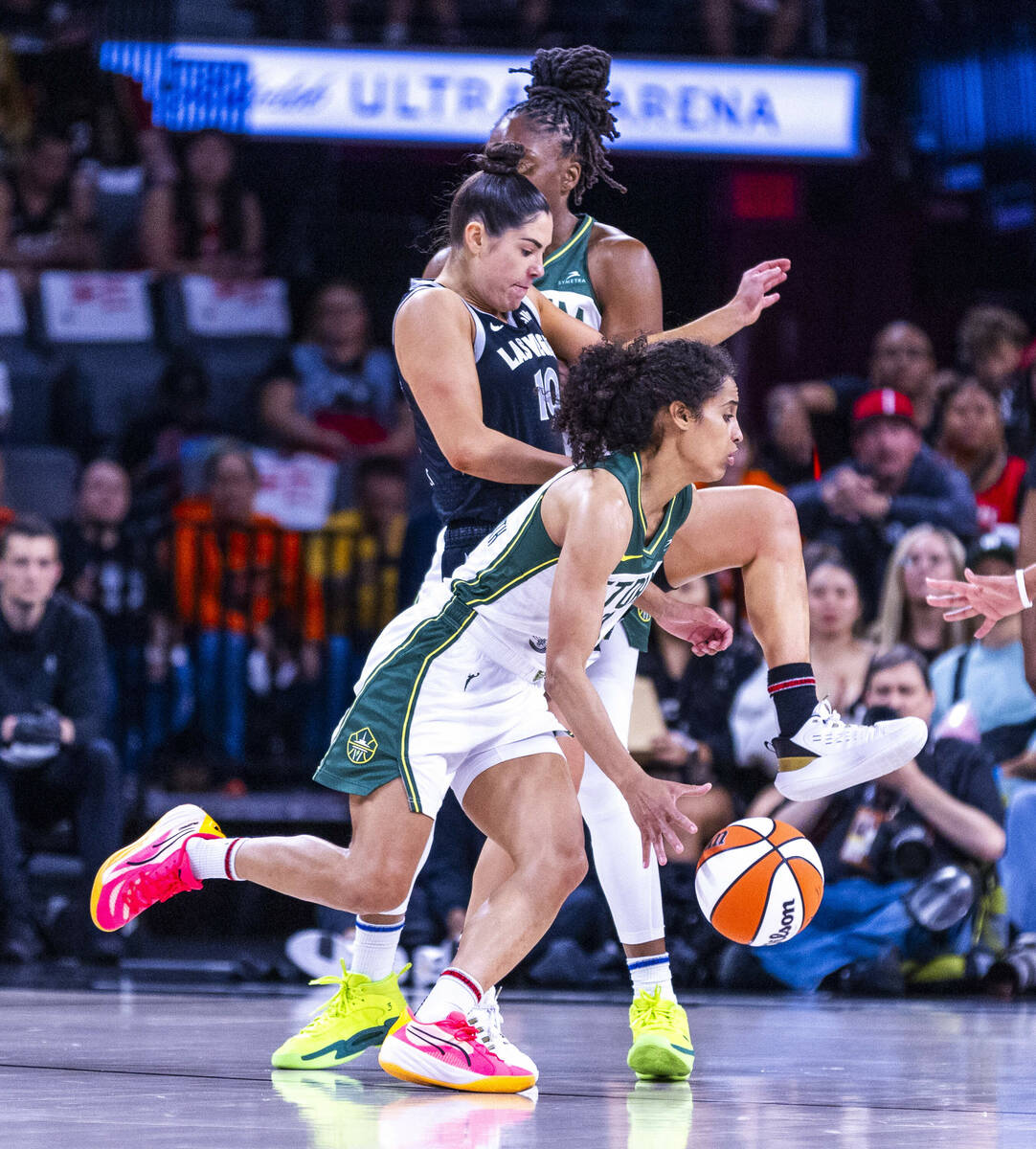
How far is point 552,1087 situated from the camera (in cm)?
345

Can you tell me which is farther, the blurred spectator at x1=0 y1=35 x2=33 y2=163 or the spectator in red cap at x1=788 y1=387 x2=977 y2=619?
the blurred spectator at x1=0 y1=35 x2=33 y2=163

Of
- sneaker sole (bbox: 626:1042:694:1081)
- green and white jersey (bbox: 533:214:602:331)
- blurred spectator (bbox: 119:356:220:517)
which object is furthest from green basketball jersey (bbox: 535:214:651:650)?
blurred spectator (bbox: 119:356:220:517)

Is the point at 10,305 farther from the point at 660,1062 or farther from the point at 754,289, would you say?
the point at 660,1062

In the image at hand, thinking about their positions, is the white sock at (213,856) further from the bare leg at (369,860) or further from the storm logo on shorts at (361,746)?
the storm logo on shorts at (361,746)

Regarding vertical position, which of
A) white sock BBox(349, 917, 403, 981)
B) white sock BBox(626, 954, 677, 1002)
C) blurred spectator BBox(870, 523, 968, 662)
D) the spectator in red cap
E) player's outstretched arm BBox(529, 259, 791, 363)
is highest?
player's outstretched arm BBox(529, 259, 791, 363)

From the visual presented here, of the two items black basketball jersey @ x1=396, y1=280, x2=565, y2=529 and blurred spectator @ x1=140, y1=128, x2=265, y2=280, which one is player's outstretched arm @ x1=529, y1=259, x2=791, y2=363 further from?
blurred spectator @ x1=140, y1=128, x2=265, y2=280

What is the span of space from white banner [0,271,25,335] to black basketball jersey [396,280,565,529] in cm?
560

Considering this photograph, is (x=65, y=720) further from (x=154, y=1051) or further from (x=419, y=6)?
(x=419, y=6)

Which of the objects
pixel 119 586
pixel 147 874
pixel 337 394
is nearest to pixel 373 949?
pixel 147 874

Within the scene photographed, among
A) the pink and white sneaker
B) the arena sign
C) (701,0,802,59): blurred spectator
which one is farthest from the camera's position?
(701,0,802,59): blurred spectator

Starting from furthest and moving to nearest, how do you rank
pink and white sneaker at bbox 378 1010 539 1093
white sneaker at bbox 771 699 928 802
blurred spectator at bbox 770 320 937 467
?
blurred spectator at bbox 770 320 937 467 < white sneaker at bbox 771 699 928 802 < pink and white sneaker at bbox 378 1010 539 1093

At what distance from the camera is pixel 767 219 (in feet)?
32.7

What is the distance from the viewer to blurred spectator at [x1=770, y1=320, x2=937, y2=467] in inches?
299

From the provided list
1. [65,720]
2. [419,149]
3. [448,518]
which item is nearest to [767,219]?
[419,149]
